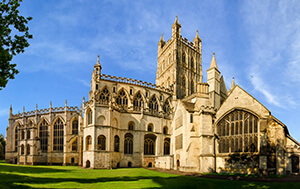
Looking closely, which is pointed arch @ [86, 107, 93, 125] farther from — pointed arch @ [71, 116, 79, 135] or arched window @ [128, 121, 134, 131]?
pointed arch @ [71, 116, 79, 135]

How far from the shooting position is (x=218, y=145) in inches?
1314

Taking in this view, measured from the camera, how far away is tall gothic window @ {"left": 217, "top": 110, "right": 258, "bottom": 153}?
2943cm

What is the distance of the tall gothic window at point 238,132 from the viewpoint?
2943cm

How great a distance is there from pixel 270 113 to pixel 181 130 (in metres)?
14.3

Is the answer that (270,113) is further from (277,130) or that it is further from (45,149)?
(45,149)

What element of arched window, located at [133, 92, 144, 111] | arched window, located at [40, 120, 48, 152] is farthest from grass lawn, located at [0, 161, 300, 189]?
arched window, located at [40, 120, 48, 152]

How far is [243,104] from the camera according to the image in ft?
101

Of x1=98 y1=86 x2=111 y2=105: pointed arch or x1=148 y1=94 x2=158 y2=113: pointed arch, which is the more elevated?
x1=98 y1=86 x2=111 y2=105: pointed arch

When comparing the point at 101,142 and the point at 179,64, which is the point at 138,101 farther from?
the point at 179,64

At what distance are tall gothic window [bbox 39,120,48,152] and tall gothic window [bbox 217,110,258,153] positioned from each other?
4053 centimetres

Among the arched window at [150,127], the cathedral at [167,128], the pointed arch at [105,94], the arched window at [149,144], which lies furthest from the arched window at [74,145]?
the arched window at [150,127]

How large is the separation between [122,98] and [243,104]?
25.9 m

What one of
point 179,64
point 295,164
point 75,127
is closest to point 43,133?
point 75,127

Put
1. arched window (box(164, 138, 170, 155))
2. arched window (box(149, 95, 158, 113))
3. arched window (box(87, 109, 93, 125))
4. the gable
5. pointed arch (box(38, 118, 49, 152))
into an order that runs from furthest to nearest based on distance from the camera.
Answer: pointed arch (box(38, 118, 49, 152)) → arched window (box(149, 95, 158, 113)) → arched window (box(164, 138, 170, 155)) → arched window (box(87, 109, 93, 125)) → the gable
